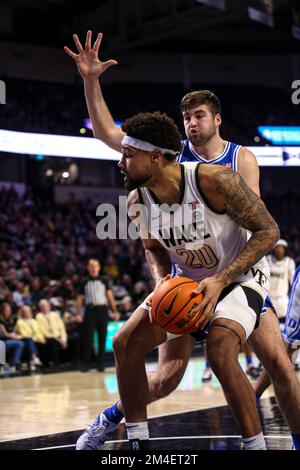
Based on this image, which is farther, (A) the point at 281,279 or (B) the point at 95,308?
(B) the point at 95,308

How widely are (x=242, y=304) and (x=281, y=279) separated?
7796 millimetres

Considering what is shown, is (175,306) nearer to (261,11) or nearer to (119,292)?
(119,292)

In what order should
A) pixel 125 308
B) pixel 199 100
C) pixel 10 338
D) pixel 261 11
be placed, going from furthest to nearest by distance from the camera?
pixel 261 11 → pixel 125 308 → pixel 10 338 → pixel 199 100

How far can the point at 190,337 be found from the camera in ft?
16.1

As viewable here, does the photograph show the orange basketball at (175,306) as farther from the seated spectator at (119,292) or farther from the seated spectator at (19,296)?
the seated spectator at (119,292)

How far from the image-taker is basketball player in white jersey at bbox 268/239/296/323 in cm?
1180

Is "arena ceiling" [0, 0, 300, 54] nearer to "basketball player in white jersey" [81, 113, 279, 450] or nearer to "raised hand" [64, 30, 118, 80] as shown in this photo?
"raised hand" [64, 30, 118, 80]

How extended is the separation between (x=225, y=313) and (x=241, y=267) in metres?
0.25

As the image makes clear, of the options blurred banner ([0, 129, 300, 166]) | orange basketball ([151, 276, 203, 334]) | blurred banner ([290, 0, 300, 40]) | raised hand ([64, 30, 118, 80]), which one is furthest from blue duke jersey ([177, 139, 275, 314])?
blurred banner ([290, 0, 300, 40])

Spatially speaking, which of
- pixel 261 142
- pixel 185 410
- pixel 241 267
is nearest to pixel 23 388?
pixel 185 410

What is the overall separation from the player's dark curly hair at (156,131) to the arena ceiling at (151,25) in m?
16.0

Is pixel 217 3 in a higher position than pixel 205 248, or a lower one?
higher

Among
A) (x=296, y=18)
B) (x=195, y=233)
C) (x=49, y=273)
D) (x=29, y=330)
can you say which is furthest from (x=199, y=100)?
(x=296, y=18)
